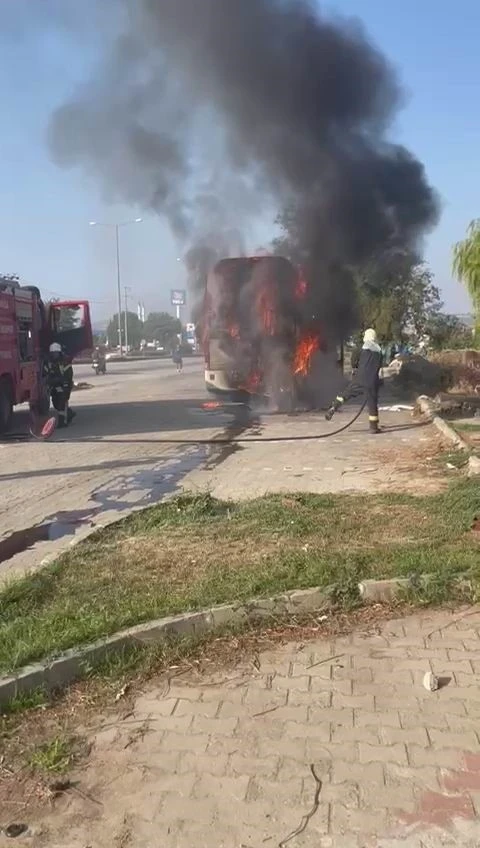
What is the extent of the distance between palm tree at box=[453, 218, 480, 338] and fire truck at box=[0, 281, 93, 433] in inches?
261

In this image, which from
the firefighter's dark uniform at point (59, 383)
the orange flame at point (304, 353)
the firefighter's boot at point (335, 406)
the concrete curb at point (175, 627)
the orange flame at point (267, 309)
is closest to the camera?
the concrete curb at point (175, 627)

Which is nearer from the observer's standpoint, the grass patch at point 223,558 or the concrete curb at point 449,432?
the grass patch at point 223,558

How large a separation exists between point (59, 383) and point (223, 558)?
30.4ft

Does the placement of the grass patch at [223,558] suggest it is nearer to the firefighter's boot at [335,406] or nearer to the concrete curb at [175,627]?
the concrete curb at [175,627]

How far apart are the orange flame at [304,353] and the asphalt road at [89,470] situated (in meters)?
1.67

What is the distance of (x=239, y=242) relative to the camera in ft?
50.7

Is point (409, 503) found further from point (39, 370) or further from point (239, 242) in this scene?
point (239, 242)

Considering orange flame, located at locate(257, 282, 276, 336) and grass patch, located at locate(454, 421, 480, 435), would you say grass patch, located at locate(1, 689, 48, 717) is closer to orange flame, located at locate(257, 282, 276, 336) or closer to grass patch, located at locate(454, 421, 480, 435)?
grass patch, located at locate(454, 421, 480, 435)

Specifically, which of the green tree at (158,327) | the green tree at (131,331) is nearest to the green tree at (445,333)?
the green tree at (158,327)

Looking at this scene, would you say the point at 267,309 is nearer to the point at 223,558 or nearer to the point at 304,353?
the point at 304,353

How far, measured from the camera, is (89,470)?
909cm

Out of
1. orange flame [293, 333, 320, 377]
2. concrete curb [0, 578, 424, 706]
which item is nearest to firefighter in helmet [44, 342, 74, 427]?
orange flame [293, 333, 320, 377]

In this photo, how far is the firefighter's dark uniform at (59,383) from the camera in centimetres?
1367

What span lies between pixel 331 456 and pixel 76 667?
20.7ft
